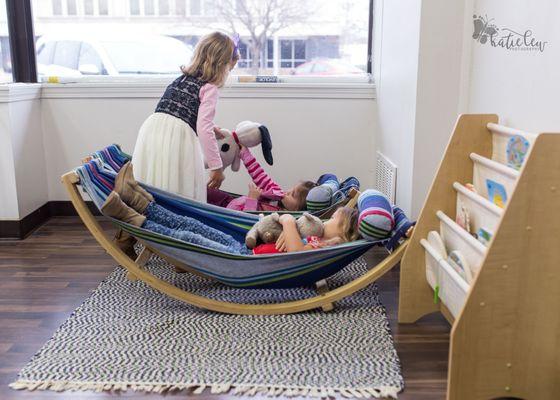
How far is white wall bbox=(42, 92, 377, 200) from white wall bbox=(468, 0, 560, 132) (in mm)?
1361

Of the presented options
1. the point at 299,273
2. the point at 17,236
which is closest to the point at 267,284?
the point at 299,273

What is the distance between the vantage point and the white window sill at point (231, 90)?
374cm

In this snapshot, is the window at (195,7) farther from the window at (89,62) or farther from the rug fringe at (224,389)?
the rug fringe at (224,389)

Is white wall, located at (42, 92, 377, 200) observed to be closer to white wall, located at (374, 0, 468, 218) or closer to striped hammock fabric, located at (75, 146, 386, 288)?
white wall, located at (374, 0, 468, 218)

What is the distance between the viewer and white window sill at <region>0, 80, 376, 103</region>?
374 cm

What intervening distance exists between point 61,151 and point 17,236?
2.18 feet

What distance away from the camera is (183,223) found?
98.3 inches

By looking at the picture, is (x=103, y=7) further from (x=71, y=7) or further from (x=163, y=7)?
(x=163, y=7)

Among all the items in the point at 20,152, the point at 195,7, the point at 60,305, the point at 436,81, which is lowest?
the point at 60,305

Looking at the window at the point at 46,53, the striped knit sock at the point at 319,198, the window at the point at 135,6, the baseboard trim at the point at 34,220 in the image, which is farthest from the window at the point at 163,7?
the striped knit sock at the point at 319,198

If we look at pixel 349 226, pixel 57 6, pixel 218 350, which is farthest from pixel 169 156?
pixel 57 6

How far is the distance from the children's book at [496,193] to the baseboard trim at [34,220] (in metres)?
2.67

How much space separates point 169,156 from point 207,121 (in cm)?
25

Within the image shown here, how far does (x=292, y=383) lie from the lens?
1886 millimetres
